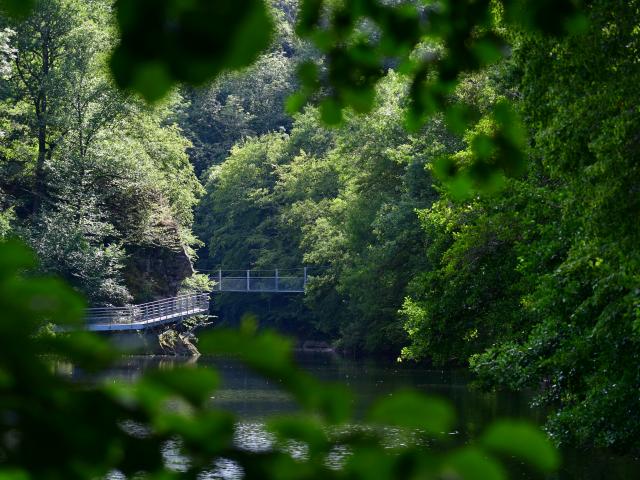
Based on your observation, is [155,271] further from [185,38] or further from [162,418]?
[185,38]

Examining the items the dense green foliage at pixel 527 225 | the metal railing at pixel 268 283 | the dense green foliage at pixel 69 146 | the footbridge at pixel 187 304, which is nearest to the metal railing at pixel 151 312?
the footbridge at pixel 187 304

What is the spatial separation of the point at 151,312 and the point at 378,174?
392 inches

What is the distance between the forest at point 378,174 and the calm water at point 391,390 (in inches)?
32.0

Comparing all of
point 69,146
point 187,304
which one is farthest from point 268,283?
point 69,146

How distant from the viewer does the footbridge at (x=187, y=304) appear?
40.2 metres

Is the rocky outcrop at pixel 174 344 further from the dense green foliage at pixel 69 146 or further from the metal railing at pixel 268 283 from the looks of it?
the metal railing at pixel 268 283

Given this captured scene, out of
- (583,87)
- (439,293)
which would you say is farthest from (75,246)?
(583,87)

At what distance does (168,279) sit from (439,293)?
26.2 m

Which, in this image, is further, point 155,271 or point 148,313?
point 155,271

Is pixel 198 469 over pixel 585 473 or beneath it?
over

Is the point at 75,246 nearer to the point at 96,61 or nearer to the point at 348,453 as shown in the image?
the point at 96,61

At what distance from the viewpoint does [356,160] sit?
41.7m

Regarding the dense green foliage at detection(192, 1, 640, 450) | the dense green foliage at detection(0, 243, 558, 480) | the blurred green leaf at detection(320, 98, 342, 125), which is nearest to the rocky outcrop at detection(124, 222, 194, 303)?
the dense green foliage at detection(192, 1, 640, 450)

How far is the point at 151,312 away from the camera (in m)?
43.2
